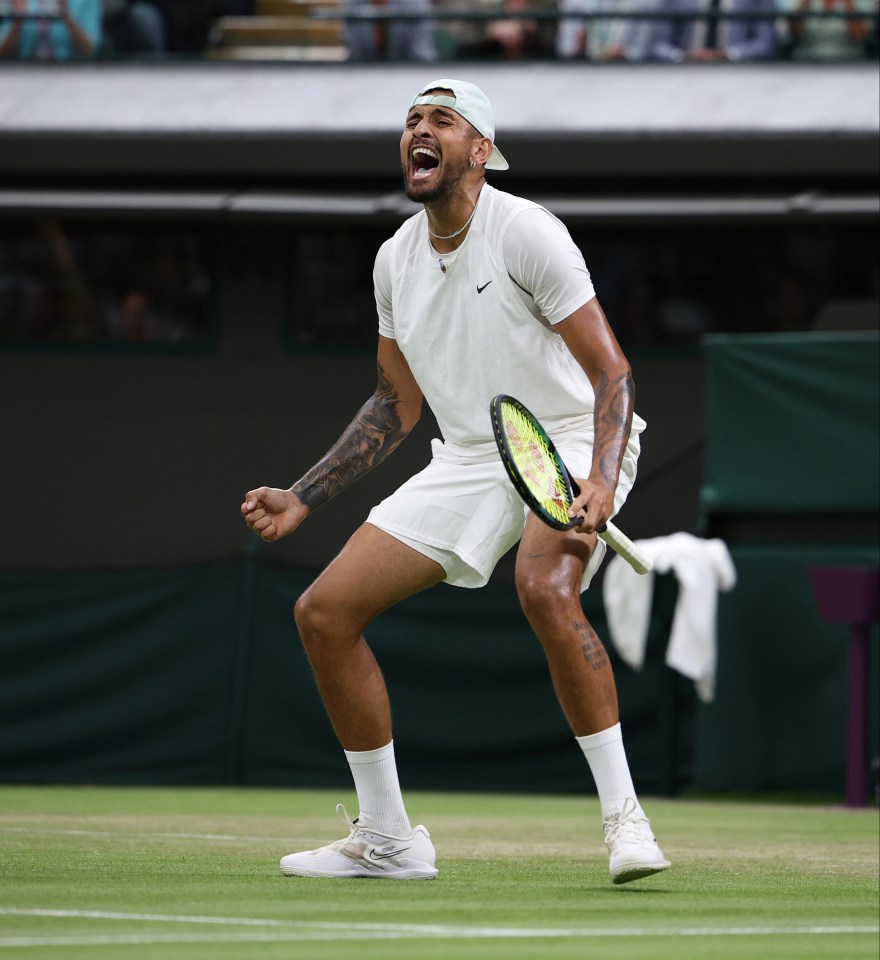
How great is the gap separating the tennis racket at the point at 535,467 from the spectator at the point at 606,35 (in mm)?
9236

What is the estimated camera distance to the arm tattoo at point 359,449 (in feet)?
19.7

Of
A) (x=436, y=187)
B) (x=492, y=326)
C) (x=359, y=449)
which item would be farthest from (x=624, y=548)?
(x=436, y=187)

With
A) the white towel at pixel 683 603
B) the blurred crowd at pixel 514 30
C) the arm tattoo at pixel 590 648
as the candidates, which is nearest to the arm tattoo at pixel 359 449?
the arm tattoo at pixel 590 648

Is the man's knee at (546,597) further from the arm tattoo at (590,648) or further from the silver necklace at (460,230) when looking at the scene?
the silver necklace at (460,230)

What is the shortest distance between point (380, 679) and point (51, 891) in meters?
1.16

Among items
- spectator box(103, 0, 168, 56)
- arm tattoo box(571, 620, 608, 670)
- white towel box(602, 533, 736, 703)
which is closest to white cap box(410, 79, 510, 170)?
arm tattoo box(571, 620, 608, 670)

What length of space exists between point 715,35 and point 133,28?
4.41 m

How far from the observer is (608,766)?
5320mm

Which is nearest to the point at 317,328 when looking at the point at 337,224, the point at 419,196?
the point at 337,224

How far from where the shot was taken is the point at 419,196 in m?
5.64

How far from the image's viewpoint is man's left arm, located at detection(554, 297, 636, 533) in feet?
17.0

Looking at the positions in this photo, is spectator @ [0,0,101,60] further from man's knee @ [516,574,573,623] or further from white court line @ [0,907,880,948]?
white court line @ [0,907,880,948]

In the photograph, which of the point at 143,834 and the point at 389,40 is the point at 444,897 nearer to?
the point at 143,834

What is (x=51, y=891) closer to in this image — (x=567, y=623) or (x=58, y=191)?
(x=567, y=623)
